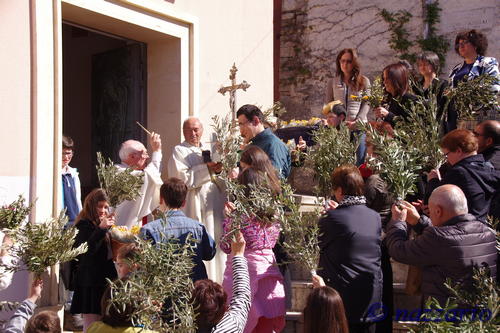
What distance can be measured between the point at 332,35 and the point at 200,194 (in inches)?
330

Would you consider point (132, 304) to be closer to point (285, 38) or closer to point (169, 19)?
point (169, 19)

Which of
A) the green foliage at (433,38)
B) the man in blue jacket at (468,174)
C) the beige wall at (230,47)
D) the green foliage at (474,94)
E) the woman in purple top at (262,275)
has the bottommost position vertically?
the woman in purple top at (262,275)

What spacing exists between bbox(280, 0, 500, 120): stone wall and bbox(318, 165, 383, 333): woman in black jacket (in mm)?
9249

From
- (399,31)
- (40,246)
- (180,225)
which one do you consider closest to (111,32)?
(180,225)

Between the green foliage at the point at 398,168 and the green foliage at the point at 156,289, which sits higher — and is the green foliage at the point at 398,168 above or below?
above

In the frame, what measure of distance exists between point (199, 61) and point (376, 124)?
2.44 meters

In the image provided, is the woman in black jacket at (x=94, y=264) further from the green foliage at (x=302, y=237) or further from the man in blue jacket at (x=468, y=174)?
the man in blue jacket at (x=468, y=174)

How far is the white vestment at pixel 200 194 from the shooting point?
7215 millimetres

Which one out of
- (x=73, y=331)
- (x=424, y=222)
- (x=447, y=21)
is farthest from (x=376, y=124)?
(x=447, y=21)

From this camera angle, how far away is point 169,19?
28.1ft

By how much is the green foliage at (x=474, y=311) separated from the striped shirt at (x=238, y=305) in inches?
38.3

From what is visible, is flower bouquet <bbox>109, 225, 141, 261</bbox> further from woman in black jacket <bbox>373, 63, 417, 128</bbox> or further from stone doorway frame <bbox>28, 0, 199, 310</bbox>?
woman in black jacket <bbox>373, 63, 417, 128</bbox>

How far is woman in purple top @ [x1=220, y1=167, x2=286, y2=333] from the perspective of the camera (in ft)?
18.2

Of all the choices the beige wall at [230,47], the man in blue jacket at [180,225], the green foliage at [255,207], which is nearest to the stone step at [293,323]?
the man in blue jacket at [180,225]
